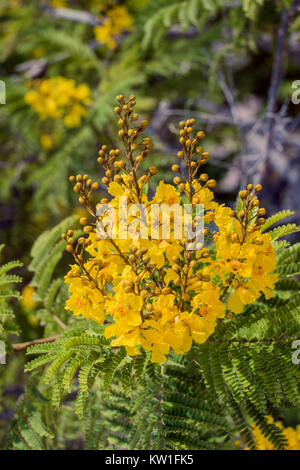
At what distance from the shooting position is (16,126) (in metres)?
5.15

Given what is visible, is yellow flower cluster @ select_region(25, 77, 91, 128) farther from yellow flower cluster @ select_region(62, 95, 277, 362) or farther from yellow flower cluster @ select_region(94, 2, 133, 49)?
yellow flower cluster @ select_region(62, 95, 277, 362)

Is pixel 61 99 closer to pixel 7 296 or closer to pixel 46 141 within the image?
pixel 46 141

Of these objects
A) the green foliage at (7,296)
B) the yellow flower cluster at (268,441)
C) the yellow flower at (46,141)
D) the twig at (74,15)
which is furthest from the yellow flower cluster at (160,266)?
the yellow flower at (46,141)

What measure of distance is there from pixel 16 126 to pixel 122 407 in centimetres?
401

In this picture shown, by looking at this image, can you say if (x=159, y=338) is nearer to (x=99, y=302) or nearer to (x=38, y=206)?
(x=99, y=302)

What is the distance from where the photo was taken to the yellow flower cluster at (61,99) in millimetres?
4402

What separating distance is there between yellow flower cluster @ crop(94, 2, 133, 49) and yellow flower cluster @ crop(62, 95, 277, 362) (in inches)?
138

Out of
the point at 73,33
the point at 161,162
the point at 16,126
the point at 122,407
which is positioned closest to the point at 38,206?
the point at 16,126

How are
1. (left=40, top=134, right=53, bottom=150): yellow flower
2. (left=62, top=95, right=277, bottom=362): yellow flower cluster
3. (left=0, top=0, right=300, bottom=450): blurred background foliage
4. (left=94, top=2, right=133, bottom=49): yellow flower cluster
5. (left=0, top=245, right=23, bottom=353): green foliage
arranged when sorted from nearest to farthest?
(left=62, top=95, right=277, bottom=362): yellow flower cluster
(left=0, top=245, right=23, bottom=353): green foliage
(left=0, top=0, right=300, bottom=450): blurred background foliage
(left=94, top=2, right=133, bottom=49): yellow flower cluster
(left=40, top=134, right=53, bottom=150): yellow flower

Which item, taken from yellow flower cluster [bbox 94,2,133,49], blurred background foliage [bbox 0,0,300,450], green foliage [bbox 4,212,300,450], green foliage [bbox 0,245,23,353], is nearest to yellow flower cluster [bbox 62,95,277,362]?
green foliage [bbox 4,212,300,450]

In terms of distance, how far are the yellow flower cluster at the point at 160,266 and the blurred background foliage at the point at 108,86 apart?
6.18 ft

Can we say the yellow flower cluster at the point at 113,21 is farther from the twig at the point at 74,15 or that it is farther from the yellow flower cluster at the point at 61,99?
the yellow flower cluster at the point at 61,99

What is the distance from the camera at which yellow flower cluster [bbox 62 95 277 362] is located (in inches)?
56.2

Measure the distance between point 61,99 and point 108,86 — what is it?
508mm
